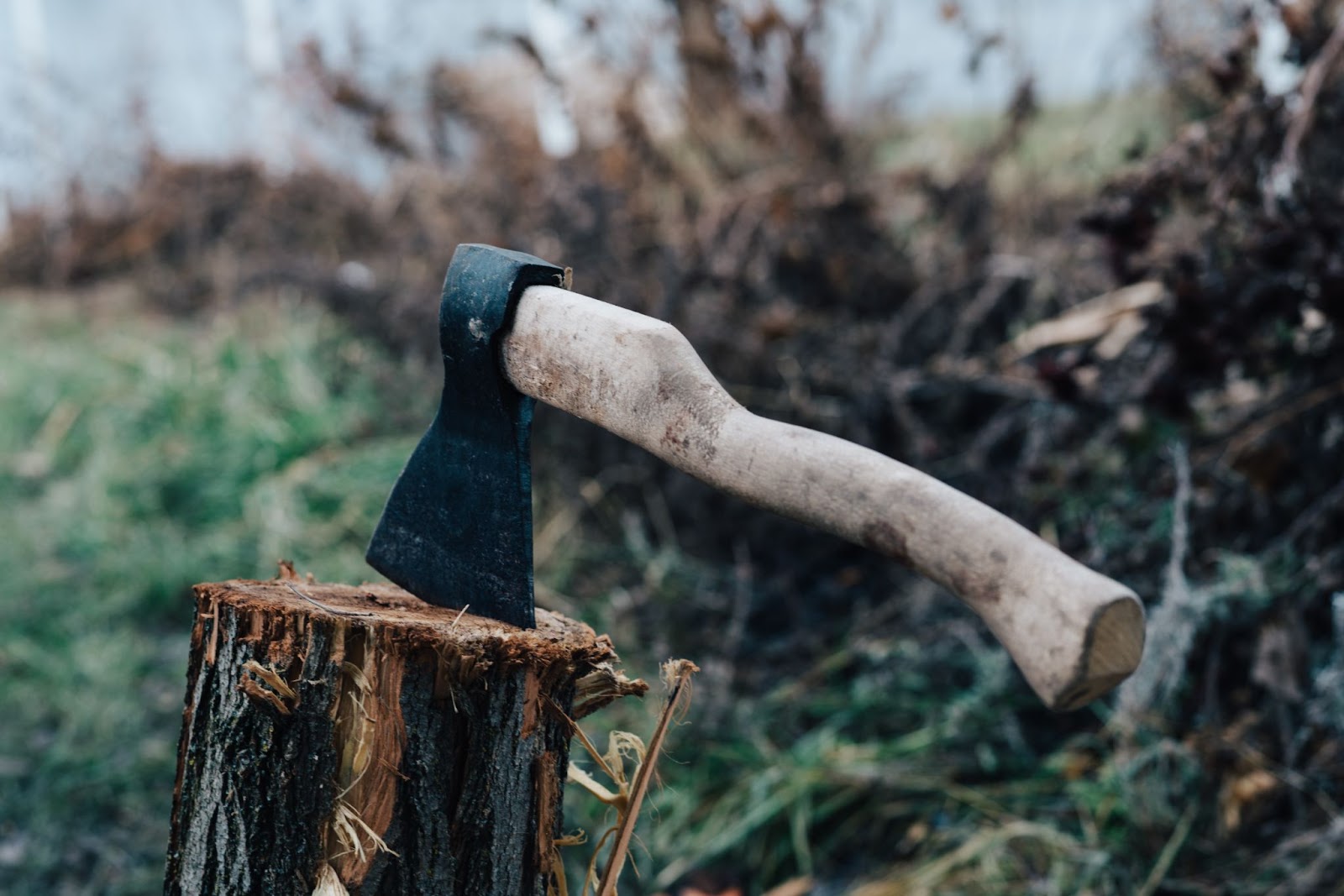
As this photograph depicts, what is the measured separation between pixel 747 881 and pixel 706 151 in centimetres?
300

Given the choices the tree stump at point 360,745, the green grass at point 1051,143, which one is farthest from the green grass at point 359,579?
the green grass at point 1051,143

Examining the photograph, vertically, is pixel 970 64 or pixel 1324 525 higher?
pixel 970 64

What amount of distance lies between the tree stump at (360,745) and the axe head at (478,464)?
87 mm

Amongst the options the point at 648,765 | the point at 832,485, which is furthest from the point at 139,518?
the point at 832,485

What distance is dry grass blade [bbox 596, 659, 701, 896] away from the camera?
130 cm

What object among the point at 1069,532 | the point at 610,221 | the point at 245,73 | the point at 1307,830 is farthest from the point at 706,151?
the point at 245,73

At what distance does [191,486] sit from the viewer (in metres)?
4.20

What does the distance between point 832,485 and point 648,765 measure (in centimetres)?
52

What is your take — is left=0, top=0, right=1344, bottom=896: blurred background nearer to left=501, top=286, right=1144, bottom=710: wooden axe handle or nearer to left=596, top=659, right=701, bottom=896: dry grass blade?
left=596, top=659, right=701, bottom=896: dry grass blade

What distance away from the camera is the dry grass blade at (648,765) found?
4.28 feet

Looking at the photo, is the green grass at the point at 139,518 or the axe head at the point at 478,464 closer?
the axe head at the point at 478,464

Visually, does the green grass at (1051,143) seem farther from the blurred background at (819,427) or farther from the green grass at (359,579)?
the green grass at (359,579)

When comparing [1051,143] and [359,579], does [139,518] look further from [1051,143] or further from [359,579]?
[1051,143]

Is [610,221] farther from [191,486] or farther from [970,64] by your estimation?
[191,486]
